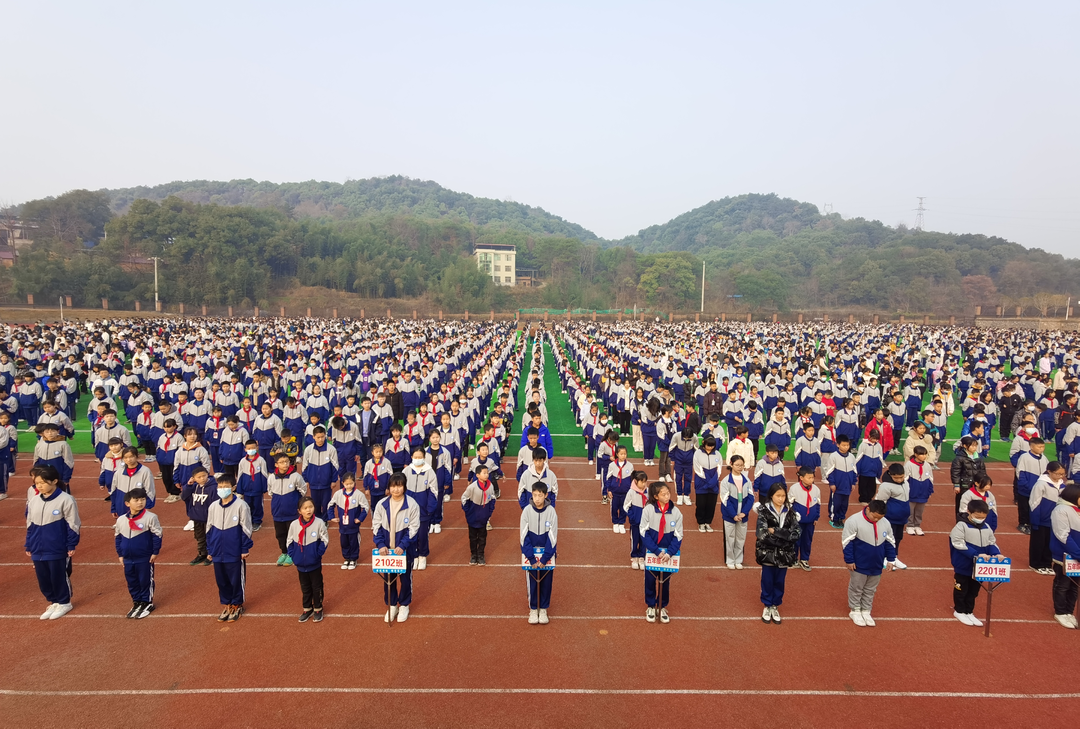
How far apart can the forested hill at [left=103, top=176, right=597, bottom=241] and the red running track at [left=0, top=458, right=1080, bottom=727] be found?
470 ft

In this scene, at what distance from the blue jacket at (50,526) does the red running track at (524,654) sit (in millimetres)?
779

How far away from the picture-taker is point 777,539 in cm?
558

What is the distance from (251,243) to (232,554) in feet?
243

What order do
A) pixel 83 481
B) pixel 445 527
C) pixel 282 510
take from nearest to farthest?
pixel 282 510 < pixel 445 527 < pixel 83 481

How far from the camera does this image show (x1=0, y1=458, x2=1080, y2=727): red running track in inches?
180

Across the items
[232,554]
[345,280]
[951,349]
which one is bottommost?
[232,554]

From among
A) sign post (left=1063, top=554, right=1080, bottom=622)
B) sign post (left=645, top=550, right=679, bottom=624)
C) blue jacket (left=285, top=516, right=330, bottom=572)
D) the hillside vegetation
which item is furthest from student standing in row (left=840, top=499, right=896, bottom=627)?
the hillside vegetation

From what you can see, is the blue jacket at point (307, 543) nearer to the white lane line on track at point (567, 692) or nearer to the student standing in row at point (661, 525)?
the white lane line on track at point (567, 692)

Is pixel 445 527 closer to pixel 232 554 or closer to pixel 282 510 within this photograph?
pixel 282 510

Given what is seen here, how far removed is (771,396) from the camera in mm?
14133

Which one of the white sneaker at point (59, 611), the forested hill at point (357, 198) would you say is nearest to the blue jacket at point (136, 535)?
the white sneaker at point (59, 611)

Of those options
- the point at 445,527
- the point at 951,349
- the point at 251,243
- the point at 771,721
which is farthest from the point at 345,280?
the point at 771,721

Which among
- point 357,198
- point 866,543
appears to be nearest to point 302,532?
point 866,543

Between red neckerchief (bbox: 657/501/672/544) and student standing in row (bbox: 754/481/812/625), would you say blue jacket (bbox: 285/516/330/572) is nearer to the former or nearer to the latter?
red neckerchief (bbox: 657/501/672/544)
